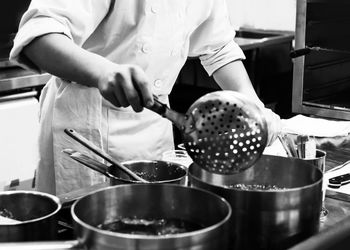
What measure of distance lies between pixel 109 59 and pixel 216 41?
489 millimetres

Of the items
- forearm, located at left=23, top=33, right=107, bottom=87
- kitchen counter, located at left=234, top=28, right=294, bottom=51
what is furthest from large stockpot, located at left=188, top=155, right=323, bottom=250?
kitchen counter, located at left=234, top=28, right=294, bottom=51

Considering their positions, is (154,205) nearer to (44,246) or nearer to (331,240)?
(44,246)

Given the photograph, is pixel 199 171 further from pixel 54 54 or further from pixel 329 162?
pixel 329 162

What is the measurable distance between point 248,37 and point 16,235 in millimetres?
3640

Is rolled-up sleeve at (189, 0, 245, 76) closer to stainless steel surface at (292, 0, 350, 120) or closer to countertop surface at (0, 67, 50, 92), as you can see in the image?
stainless steel surface at (292, 0, 350, 120)

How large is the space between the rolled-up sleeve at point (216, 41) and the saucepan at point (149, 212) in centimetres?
113

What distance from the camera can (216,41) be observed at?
215 centimetres

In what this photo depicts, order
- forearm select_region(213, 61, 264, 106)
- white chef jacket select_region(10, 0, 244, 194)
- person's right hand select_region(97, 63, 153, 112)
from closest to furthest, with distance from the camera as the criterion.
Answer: person's right hand select_region(97, 63, 153, 112) < white chef jacket select_region(10, 0, 244, 194) < forearm select_region(213, 61, 264, 106)

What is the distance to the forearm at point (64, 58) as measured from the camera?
4.59 feet

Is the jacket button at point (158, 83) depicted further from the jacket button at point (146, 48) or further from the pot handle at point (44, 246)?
the pot handle at point (44, 246)

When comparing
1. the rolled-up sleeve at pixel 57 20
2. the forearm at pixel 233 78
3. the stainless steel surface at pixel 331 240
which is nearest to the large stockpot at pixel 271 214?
the stainless steel surface at pixel 331 240

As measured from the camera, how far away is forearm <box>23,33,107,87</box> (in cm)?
140

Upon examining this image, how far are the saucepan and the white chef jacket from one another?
694 millimetres

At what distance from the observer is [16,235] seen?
1021 millimetres
